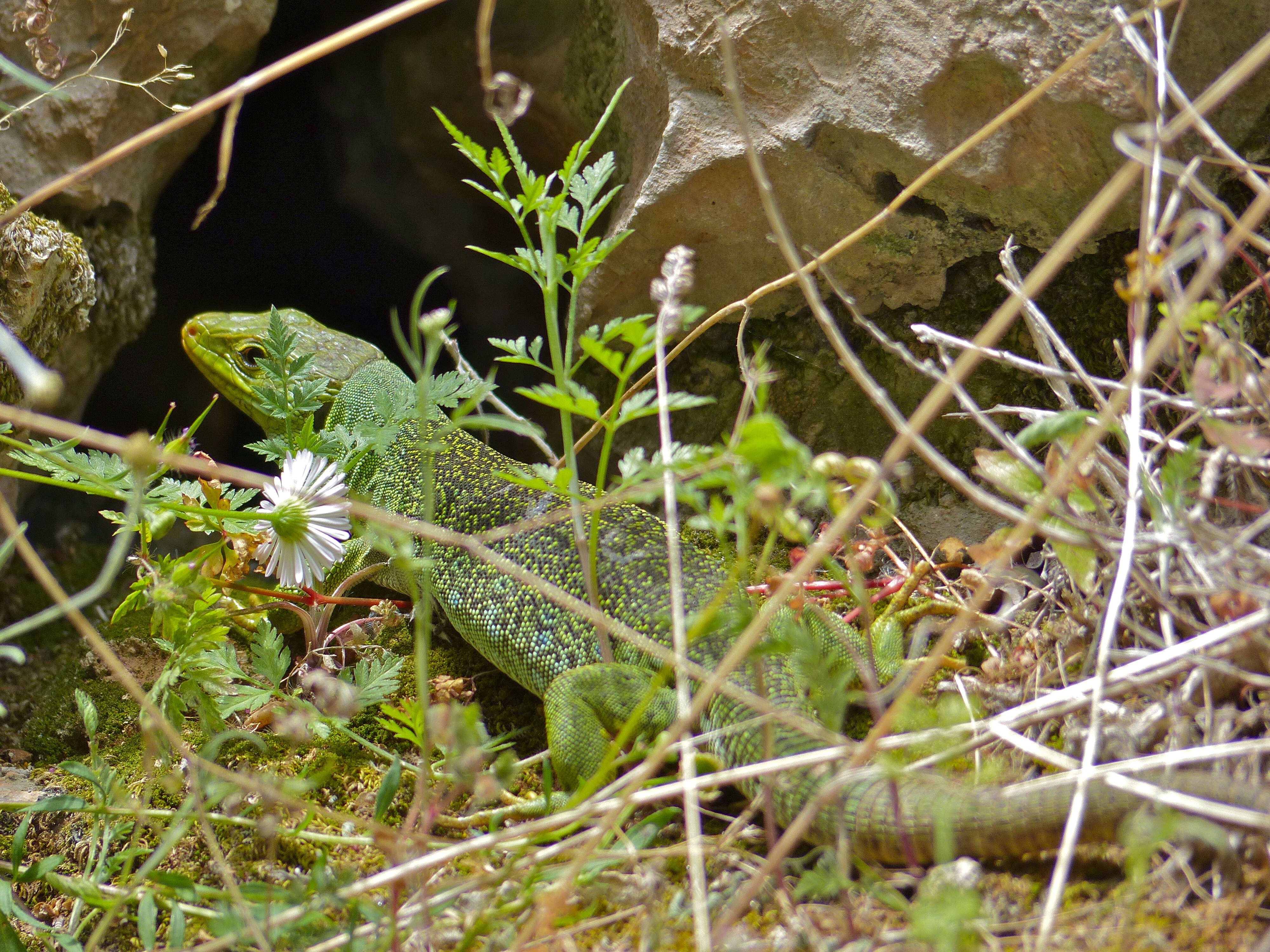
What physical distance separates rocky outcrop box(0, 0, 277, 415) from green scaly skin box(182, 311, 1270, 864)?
513 mm

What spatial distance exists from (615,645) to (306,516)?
0.88 meters

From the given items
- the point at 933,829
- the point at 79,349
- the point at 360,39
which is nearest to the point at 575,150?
the point at 933,829

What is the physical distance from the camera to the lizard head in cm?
347

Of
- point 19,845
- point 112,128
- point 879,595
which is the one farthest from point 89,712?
point 112,128

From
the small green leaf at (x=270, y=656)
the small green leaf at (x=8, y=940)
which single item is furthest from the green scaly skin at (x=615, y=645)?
the small green leaf at (x=8, y=940)

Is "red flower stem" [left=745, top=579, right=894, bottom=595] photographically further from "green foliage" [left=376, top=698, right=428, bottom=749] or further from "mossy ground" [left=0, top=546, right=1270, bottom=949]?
"green foliage" [left=376, top=698, right=428, bottom=749]

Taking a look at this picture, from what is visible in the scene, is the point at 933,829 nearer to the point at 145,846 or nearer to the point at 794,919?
the point at 794,919

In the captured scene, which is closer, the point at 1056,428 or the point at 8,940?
the point at 1056,428

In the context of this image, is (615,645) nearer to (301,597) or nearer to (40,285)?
(301,597)

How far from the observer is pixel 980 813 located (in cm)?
155

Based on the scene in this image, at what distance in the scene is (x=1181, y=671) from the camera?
1630 millimetres

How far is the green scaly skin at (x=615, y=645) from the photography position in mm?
1541

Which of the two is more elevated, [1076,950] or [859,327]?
[859,327]

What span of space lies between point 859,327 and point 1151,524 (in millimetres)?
1439
